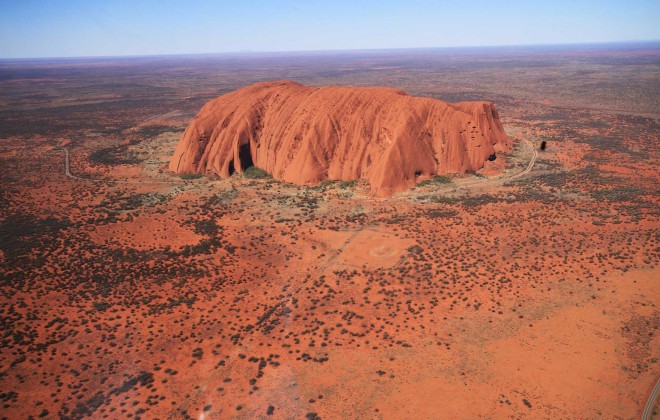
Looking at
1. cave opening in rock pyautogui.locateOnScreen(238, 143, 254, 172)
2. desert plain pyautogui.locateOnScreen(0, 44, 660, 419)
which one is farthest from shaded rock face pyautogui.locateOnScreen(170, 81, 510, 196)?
desert plain pyautogui.locateOnScreen(0, 44, 660, 419)

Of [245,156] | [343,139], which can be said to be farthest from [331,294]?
[245,156]

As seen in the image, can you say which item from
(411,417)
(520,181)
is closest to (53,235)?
(411,417)

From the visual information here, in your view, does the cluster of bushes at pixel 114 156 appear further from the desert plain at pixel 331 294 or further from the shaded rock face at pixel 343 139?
the shaded rock face at pixel 343 139

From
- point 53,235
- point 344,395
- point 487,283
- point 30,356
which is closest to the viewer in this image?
point 344,395

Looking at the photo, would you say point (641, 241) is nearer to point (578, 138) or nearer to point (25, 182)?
point (578, 138)

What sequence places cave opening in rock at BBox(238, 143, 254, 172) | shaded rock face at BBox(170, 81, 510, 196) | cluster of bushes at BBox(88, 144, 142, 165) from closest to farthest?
shaded rock face at BBox(170, 81, 510, 196)
cave opening in rock at BBox(238, 143, 254, 172)
cluster of bushes at BBox(88, 144, 142, 165)

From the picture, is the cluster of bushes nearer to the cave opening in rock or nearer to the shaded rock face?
the shaded rock face
